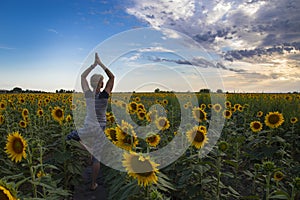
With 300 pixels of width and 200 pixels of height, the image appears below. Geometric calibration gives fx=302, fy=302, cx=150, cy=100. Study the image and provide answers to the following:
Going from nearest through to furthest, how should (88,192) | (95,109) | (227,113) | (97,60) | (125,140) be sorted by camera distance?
1. (125,140)
2. (88,192)
3. (95,109)
4. (97,60)
5. (227,113)

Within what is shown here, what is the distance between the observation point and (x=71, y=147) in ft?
16.0

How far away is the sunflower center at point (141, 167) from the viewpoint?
8.17ft

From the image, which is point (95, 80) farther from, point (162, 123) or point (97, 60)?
point (162, 123)

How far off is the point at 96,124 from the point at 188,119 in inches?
131

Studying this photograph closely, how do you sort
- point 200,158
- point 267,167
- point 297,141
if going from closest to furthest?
point 267,167, point 200,158, point 297,141

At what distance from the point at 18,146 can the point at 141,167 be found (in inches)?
58.3

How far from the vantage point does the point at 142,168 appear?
2.52 meters

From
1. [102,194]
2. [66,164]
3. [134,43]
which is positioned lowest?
[102,194]

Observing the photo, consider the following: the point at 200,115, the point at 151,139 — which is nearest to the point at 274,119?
the point at 200,115

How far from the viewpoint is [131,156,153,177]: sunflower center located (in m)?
2.49

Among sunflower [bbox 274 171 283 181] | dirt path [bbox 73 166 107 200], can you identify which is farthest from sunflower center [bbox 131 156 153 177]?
dirt path [bbox 73 166 107 200]

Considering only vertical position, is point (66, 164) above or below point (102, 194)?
above

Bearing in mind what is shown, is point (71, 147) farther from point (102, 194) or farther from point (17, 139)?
point (17, 139)

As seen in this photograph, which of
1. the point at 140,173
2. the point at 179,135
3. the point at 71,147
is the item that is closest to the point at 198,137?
the point at 179,135
